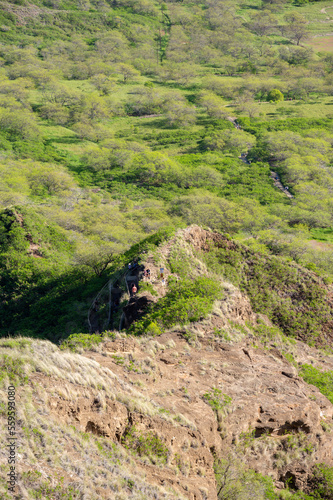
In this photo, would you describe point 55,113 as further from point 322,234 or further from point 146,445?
point 146,445

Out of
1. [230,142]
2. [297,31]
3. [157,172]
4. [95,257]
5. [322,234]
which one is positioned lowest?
[322,234]

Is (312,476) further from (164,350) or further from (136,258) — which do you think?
(136,258)

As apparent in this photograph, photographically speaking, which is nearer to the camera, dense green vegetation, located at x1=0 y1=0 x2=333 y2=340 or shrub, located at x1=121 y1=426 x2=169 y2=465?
shrub, located at x1=121 y1=426 x2=169 y2=465

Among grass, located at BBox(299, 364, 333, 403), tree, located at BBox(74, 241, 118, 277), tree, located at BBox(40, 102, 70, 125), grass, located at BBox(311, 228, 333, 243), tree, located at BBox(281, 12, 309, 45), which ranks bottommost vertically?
grass, located at BBox(311, 228, 333, 243)

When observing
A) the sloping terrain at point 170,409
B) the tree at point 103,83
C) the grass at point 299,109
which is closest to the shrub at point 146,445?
the sloping terrain at point 170,409

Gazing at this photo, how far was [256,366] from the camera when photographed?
20.2m

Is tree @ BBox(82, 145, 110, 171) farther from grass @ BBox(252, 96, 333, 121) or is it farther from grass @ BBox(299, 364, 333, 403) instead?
grass @ BBox(299, 364, 333, 403)

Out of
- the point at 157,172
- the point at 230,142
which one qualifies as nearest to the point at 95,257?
the point at 157,172

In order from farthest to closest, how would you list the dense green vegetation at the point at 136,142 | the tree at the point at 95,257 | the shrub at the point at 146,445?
1. the dense green vegetation at the point at 136,142
2. the tree at the point at 95,257
3. the shrub at the point at 146,445

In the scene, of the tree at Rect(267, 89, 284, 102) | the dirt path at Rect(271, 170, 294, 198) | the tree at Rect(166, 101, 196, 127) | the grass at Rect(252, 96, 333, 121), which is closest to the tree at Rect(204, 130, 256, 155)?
the dirt path at Rect(271, 170, 294, 198)

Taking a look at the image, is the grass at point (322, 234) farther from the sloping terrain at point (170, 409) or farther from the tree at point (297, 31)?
the tree at point (297, 31)

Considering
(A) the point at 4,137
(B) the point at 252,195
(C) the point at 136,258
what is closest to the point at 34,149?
(A) the point at 4,137

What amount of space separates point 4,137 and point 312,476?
9162cm

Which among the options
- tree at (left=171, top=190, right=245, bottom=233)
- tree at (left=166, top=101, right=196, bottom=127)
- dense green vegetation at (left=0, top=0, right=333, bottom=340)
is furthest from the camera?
tree at (left=166, top=101, right=196, bottom=127)
